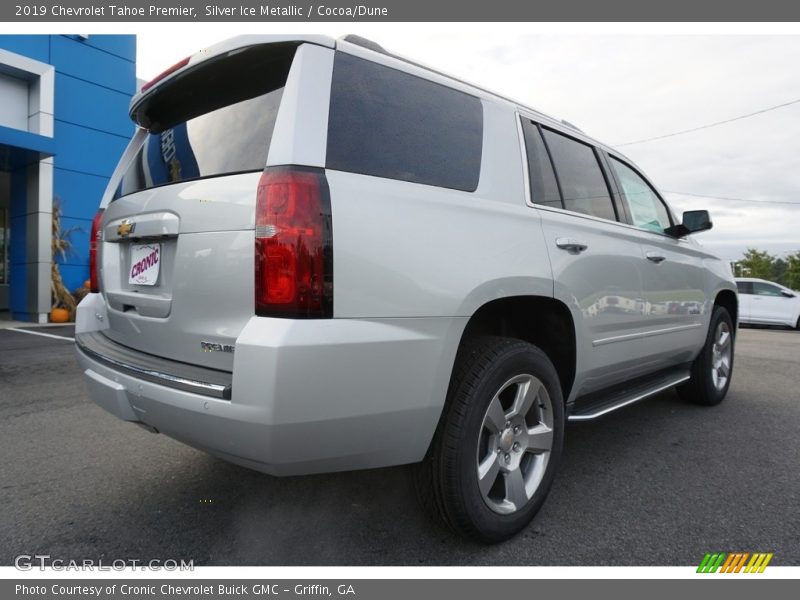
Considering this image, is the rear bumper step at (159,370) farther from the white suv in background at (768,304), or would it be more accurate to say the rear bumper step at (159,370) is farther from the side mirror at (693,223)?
the white suv in background at (768,304)

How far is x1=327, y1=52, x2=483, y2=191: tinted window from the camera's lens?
5.92 ft

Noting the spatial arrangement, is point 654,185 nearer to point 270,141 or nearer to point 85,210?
point 270,141

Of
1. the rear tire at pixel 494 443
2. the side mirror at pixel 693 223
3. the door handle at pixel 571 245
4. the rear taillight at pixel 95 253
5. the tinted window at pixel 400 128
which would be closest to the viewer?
the tinted window at pixel 400 128

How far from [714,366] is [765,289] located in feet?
38.0

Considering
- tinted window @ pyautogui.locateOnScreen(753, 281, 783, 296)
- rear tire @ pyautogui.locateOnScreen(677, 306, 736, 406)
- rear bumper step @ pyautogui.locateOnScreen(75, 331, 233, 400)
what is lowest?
rear tire @ pyautogui.locateOnScreen(677, 306, 736, 406)

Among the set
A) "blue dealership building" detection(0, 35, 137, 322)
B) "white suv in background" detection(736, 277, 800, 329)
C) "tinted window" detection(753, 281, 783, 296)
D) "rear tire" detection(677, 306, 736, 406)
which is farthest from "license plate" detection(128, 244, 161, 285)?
"tinted window" detection(753, 281, 783, 296)

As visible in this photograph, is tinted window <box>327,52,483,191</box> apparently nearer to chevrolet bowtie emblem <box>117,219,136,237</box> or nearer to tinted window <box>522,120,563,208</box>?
tinted window <box>522,120,563,208</box>

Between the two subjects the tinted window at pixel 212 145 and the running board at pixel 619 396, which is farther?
the running board at pixel 619 396

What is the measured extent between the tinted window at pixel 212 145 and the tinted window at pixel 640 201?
95.6 inches

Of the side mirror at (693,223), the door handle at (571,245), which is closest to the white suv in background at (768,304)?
the side mirror at (693,223)

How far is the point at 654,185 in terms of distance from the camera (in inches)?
154

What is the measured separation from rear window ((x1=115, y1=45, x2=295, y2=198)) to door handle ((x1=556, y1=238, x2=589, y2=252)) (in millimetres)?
1393

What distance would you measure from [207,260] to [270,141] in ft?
1.50

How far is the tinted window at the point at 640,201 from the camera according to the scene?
344 cm
